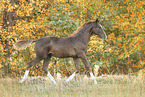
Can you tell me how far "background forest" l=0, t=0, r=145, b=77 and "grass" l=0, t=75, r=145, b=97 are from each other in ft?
11.5

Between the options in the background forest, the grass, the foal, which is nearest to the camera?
the grass

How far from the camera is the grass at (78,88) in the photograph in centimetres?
655

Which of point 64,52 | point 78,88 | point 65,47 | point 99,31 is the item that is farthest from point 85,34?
point 78,88

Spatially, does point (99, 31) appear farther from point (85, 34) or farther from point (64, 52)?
point (64, 52)

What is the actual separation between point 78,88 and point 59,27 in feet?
20.6

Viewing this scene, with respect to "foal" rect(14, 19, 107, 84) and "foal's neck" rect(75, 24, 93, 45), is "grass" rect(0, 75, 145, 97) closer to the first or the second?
"foal" rect(14, 19, 107, 84)

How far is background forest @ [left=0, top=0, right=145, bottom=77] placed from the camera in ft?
43.7

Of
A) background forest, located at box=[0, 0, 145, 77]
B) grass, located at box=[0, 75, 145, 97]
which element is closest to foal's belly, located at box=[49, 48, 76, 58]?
grass, located at box=[0, 75, 145, 97]

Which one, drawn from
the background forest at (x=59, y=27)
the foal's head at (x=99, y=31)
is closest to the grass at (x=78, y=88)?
the foal's head at (x=99, y=31)

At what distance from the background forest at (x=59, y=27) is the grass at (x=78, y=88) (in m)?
3.50

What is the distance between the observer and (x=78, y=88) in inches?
292

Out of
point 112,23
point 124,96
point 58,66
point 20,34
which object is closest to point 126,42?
point 112,23

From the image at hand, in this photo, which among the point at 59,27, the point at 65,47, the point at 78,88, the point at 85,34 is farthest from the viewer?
the point at 59,27

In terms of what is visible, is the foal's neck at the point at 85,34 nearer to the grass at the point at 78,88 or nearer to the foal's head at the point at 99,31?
the foal's head at the point at 99,31
